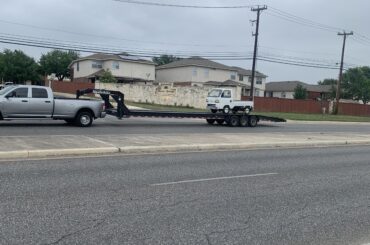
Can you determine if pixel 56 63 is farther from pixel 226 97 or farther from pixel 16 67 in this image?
pixel 226 97

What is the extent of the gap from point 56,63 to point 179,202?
88.8 m

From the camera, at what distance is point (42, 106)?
21594mm

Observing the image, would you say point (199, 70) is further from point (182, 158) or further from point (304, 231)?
point (304, 231)

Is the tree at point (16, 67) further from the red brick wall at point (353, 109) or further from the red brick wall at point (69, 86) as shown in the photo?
the red brick wall at point (353, 109)

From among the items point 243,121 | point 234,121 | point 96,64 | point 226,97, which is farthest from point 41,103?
point 96,64

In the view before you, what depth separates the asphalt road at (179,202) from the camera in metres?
6.00

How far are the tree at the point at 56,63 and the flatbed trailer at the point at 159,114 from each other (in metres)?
66.4

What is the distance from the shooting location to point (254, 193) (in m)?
8.70

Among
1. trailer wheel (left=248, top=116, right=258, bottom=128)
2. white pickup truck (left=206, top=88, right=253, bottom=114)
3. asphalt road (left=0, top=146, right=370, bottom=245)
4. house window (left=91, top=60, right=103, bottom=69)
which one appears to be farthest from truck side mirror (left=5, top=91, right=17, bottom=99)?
house window (left=91, top=60, right=103, bottom=69)

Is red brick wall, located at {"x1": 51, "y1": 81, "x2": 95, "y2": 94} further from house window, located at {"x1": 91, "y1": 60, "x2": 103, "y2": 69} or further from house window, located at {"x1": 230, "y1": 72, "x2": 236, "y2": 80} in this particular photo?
house window, located at {"x1": 230, "y1": 72, "x2": 236, "y2": 80}

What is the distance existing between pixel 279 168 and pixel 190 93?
138 feet

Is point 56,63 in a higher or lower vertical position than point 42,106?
higher

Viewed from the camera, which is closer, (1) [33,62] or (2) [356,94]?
(1) [33,62]

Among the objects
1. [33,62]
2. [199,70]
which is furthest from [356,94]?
[33,62]
